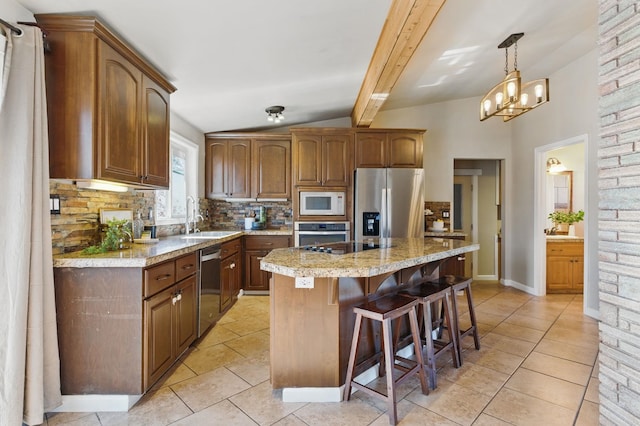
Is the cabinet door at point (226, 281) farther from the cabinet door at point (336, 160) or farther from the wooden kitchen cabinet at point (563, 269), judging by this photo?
the wooden kitchen cabinet at point (563, 269)

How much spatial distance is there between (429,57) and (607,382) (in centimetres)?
303

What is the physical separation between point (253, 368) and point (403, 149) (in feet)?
10.7

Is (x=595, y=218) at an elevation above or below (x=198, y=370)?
above

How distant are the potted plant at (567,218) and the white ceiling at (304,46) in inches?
87.4

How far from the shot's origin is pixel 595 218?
11.6 feet

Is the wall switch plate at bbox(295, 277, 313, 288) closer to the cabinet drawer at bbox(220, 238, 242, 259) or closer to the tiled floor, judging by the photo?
the tiled floor

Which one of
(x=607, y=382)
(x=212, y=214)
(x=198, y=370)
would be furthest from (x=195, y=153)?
(x=607, y=382)

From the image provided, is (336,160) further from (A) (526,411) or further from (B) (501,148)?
(A) (526,411)

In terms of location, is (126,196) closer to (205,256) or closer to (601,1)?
(205,256)

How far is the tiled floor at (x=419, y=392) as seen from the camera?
180 cm

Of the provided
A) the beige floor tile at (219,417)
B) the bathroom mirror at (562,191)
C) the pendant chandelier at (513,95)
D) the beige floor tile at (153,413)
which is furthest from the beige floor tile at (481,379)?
the bathroom mirror at (562,191)

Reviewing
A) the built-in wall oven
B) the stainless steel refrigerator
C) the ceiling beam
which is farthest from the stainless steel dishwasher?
the ceiling beam

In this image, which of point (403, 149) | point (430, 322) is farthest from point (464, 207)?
point (430, 322)

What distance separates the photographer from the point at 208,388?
6.92ft
